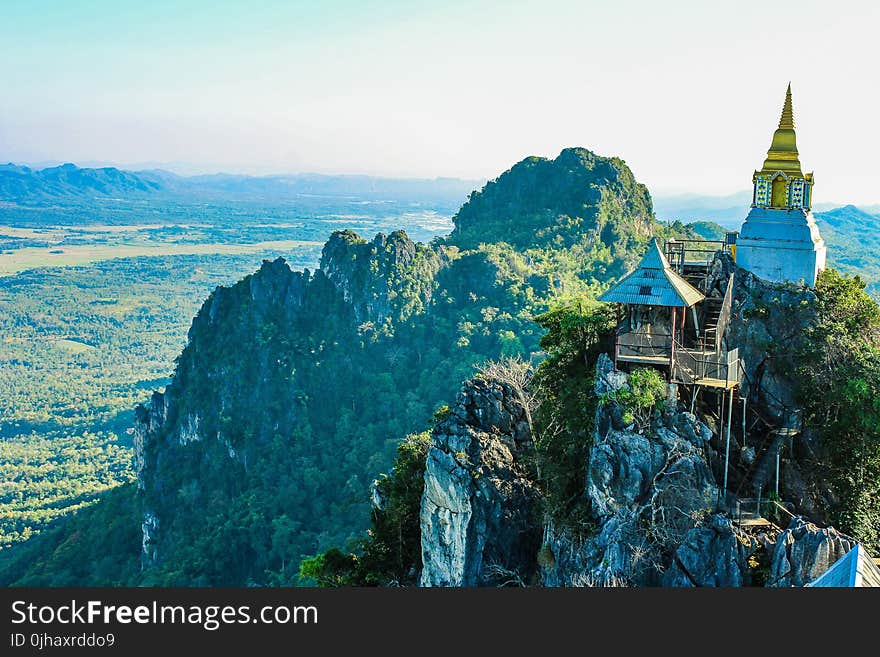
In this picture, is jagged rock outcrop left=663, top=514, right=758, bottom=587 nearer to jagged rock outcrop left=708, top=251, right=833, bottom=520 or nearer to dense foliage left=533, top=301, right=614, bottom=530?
jagged rock outcrop left=708, top=251, right=833, bottom=520

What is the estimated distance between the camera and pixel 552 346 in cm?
2222

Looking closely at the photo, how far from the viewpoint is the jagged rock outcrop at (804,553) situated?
51.3ft

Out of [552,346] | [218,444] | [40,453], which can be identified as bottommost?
[40,453]

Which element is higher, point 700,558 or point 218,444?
point 700,558

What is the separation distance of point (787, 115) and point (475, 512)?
12161 millimetres

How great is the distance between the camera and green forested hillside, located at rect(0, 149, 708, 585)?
159 feet

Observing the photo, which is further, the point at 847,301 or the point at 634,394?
the point at 847,301

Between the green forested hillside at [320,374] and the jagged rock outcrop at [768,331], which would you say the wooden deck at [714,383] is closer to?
the jagged rock outcrop at [768,331]

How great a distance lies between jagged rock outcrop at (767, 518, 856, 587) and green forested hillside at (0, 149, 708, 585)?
101 feet

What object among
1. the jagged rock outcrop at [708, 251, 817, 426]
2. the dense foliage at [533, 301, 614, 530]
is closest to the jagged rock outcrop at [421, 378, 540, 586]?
the dense foliage at [533, 301, 614, 530]

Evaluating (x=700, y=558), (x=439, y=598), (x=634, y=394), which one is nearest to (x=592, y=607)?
(x=439, y=598)

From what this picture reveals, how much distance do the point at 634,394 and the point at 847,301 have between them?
18.0 feet

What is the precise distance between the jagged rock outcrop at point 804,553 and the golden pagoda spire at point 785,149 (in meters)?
8.70

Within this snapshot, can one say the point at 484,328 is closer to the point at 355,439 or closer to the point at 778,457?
the point at 355,439
